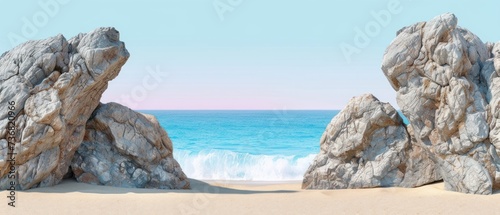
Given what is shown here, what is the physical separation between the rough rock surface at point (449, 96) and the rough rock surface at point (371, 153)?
750 mm

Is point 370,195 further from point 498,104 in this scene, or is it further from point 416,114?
point 498,104

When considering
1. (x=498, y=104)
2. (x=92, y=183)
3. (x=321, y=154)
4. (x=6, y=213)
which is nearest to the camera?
(x=6, y=213)

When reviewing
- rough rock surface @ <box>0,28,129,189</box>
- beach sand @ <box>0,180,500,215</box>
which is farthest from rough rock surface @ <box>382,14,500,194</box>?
rough rock surface @ <box>0,28,129,189</box>

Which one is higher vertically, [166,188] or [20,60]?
[20,60]

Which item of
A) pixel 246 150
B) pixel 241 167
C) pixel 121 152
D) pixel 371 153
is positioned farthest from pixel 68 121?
pixel 246 150

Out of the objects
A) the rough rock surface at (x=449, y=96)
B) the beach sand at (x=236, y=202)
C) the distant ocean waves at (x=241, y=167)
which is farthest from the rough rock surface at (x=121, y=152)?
the distant ocean waves at (x=241, y=167)

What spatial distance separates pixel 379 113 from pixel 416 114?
3.47 feet

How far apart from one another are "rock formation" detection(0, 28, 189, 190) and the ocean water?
354 inches

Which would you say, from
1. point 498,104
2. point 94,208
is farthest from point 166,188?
point 498,104

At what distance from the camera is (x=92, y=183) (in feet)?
37.7

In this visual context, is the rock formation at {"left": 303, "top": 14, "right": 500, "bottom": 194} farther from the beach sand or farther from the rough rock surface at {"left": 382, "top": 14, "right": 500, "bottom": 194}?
the beach sand

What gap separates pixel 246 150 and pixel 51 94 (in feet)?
79.6

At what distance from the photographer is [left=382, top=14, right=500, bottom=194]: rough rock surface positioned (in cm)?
1038

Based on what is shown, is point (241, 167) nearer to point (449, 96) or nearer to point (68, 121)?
point (68, 121)
